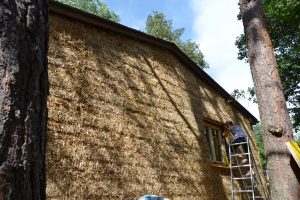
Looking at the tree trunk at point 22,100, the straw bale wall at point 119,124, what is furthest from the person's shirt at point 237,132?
the tree trunk at point 22,100

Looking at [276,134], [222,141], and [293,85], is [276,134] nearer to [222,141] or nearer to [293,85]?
[222,141]

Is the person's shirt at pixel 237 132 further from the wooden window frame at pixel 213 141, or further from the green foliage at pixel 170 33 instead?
the green foliage at pixel 170 33

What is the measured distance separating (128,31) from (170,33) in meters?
33.1

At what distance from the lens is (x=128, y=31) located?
24.3 feet

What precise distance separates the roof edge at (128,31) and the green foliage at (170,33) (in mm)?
27538

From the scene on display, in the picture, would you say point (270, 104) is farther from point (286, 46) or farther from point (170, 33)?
point (170, 33)

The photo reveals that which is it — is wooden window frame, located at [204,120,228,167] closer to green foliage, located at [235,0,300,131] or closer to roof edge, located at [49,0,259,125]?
roof edge, located at [49,0,259,125]

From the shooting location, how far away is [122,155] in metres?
5.90

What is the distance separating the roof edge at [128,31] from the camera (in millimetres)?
5855

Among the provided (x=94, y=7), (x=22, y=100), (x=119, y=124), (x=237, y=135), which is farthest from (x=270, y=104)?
(x=94, y=7)

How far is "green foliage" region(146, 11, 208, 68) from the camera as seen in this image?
128ft

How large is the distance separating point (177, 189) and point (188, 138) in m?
1.58

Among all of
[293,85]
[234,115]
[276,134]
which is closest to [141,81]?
[276,134]

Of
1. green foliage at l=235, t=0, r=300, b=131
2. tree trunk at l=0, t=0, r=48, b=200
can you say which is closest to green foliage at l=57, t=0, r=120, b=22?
green foliage at l=235, t=0, r=300, b=131
